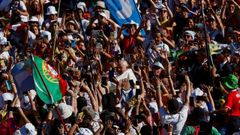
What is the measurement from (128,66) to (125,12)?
2.41m

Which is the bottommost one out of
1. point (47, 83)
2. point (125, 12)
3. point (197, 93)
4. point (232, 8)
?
point (197, 93)

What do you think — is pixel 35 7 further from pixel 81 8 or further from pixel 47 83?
pixel 47 83

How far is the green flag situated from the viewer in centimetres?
2206

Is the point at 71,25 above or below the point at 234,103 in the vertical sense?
above

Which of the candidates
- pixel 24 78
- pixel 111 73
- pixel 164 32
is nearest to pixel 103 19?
pixel 164 32

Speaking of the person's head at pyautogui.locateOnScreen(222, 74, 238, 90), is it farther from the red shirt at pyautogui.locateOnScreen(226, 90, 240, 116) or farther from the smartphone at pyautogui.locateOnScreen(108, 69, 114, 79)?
the smartphone at pyautogui.locateOnScreen(108, 69, 114, 79)

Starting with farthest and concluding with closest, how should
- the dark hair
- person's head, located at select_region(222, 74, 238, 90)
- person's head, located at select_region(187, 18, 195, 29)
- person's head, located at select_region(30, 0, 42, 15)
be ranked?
1. person's head, located at select_region(30, 0, 42, 15)
2. person's head, located at select_region(187, 18, 195, 29)
3. person's head, located at select_region(222, 74, 238, 90)
4. the dark hair

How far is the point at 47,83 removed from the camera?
22.3 m

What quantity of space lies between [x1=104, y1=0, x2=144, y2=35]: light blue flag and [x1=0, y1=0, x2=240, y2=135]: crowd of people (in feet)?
0.60

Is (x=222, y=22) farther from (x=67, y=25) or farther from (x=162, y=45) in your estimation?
(x=67, y=25)

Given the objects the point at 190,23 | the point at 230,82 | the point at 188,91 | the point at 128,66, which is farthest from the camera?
the point at 190,23

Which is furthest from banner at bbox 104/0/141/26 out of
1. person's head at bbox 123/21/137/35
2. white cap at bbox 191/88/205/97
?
white cap at bbox 191/88/205/97

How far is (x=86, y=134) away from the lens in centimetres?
2069

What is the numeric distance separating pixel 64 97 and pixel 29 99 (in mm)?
718
